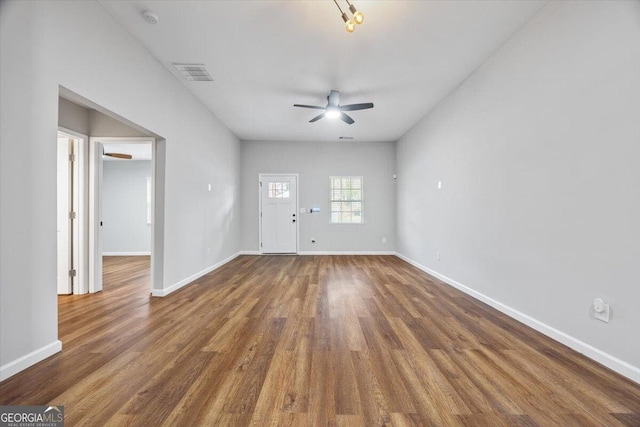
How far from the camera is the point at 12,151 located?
5.34ft

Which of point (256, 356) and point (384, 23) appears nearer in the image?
point (256, 356)

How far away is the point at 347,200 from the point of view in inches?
265

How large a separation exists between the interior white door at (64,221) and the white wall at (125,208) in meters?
3.68

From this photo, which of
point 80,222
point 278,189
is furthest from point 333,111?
point 80,222

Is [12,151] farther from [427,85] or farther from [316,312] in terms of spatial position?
[427,85]

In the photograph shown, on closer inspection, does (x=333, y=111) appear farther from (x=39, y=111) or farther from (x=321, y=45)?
(x=39, y=111)

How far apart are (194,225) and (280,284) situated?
1648mm

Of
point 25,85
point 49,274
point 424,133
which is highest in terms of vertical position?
point 424,133

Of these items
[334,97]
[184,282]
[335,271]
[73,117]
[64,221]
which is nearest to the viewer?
[73,117]

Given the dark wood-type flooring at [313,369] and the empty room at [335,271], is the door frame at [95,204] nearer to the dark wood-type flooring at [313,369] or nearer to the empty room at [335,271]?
the empty room at [335,271]

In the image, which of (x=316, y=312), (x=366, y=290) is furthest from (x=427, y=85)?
(x=316, y=312)

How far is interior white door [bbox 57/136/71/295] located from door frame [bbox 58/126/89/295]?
65mm

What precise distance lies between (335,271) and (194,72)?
3.72 metres
